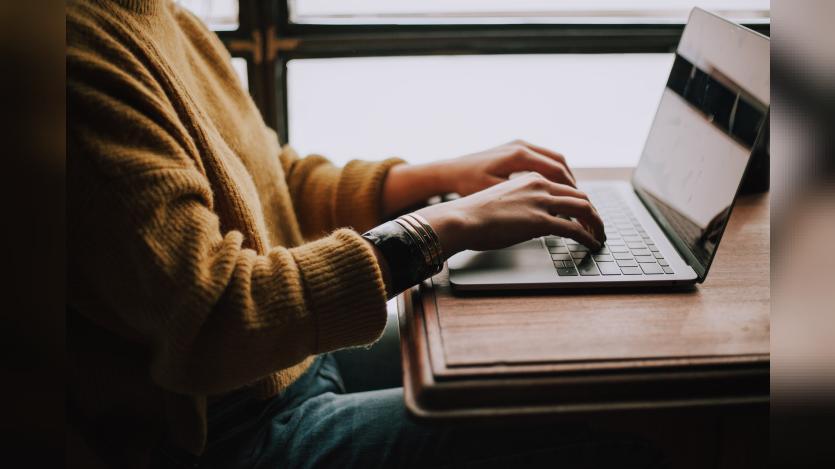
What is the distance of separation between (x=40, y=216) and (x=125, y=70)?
0.21m

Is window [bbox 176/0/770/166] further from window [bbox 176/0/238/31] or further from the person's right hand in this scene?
the person's right hand

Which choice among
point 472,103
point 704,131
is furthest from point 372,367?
point 472,103

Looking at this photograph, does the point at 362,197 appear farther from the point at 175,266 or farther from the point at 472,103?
the point at 472,103

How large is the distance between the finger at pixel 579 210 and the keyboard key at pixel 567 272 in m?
0.07

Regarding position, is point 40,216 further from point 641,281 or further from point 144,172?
point 641,281

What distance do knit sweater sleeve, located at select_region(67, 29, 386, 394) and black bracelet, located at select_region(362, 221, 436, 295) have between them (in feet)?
0.12

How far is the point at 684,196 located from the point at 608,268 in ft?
0.70

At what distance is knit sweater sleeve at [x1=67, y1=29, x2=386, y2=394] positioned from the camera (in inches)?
23.6

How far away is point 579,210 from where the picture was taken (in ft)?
2.69

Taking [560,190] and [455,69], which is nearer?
[560,190]

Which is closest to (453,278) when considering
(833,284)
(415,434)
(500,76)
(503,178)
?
(415,434)

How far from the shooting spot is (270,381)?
787 millimetres

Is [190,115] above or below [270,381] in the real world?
above

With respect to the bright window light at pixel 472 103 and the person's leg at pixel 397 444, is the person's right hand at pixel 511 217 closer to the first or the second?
the person's leg at pixel 397 444
